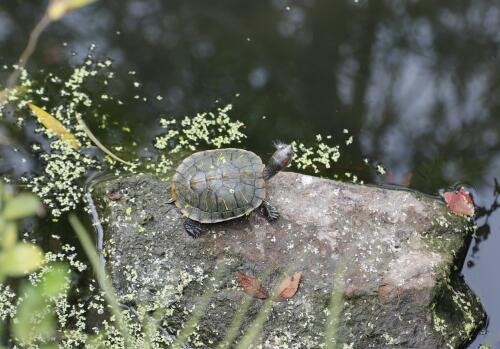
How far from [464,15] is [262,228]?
2.41 meters

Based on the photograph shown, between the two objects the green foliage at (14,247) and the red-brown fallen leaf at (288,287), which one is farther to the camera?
the red-brown fallen leaf at (288,287)

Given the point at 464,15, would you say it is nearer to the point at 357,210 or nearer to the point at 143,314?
the point at 357,210

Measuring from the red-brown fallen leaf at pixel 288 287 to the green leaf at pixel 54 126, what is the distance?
154 cm

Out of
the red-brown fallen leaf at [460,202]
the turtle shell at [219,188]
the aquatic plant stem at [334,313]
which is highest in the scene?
the turtle shell at [219,188]

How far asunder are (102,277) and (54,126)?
1.07 meters

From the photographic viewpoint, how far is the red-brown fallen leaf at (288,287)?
2838 mm

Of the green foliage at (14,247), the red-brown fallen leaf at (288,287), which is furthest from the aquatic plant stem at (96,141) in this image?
the green foliage at (14,247)

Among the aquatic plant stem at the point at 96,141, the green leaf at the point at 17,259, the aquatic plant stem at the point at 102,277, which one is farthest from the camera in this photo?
the aquatic plant stem at the point at 96,141

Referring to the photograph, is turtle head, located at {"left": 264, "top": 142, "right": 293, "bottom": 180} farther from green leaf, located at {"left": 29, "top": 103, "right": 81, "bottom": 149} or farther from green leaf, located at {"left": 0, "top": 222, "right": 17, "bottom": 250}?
green leaf, located at {"left": 0, "top": 222, "right": 17, "bottom": 250}

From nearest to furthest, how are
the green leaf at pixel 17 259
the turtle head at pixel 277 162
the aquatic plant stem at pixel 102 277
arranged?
1. the green leaf at pixel 17 259
2. the aquatic plant stem at pixel 102 277
3. the turtle head at pixel 277 162

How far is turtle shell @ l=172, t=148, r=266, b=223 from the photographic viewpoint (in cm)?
292

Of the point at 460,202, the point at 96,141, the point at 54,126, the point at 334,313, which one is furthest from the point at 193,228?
the point at 460,202

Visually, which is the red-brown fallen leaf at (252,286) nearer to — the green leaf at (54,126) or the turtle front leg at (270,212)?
the turtle front leg at (270,212)

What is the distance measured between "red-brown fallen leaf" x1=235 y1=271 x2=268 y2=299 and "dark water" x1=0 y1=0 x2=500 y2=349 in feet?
3.17
